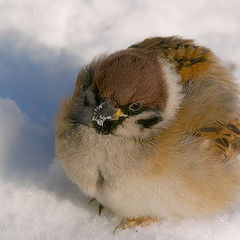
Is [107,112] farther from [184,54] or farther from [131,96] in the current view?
[184,54]

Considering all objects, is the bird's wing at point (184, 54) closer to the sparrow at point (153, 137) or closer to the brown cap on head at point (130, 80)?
the sparrow at point (153, 137)

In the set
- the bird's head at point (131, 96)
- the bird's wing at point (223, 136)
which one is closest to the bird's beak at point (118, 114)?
the bird's head at point (131, 96)

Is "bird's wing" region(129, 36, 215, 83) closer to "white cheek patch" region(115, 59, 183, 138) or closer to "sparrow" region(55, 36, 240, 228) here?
"sparrow" region(55, 36, 240, 228)

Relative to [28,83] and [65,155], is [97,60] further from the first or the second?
[28,83]

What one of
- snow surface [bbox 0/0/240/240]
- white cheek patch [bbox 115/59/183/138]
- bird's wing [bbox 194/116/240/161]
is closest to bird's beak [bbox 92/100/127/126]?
white cheek patch [bbox 115/59/183/138]

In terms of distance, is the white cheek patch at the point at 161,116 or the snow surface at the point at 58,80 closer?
the white cheek patch at the point at 161,116

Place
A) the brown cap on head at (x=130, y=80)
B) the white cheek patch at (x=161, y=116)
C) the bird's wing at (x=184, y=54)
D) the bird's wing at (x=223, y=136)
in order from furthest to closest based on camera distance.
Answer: the bird's wing at (x=184, y=54), the bird's wing at (x=223, y=136), the white cheek patch at (x=161, y=116), the brown cap on head at (x=130, y=80)

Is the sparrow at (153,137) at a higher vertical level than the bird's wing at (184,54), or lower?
lower
